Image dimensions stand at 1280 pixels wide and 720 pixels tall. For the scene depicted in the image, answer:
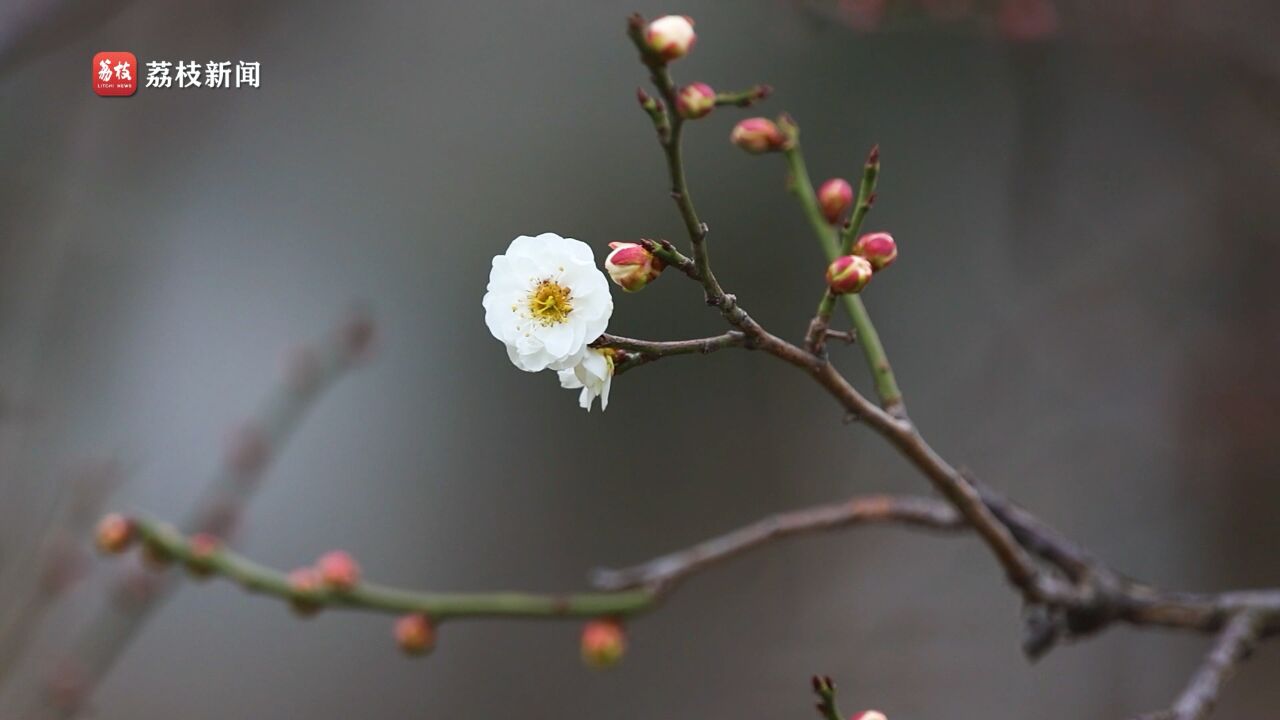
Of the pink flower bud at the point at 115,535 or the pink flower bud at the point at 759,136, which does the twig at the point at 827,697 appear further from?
the pink flower bud at the point at 115,535

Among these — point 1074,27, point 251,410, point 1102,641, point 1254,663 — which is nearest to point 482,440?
point 251,410

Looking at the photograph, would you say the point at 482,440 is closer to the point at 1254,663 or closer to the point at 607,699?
the point at 607,699

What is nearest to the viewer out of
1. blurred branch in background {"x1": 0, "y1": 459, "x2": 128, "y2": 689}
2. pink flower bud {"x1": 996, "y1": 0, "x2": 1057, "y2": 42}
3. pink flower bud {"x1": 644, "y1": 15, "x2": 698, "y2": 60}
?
pink flower bud {"x1": 644, "y1": 15, "x2": 698, "y2": 60}

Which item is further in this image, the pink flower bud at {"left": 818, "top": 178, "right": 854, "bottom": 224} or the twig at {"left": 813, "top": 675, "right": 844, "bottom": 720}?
the pink flower bud at {"left": 818, "top": 178, "right": 854, "bottom": 224}

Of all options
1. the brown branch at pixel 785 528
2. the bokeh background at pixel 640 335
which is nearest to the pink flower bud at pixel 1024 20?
the bokeh background at pixel 640 335

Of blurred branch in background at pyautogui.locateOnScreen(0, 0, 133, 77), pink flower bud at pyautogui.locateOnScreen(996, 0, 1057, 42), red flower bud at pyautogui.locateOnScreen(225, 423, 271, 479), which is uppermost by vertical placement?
pink flower bud at pyautogui.locateOnScreen(996, 0, 1057, 42)

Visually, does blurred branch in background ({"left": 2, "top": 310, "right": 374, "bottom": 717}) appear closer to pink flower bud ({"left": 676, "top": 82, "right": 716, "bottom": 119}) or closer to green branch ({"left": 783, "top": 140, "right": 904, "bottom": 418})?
green branch ({"left": 783, "top": 140, "right": 904, "bottom": 418})

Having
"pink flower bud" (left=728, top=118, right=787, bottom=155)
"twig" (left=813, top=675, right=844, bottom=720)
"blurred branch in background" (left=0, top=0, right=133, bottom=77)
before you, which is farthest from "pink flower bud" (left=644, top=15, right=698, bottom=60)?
"blurred branch in background" (left=0, top=0, right=133, bottom=77)
